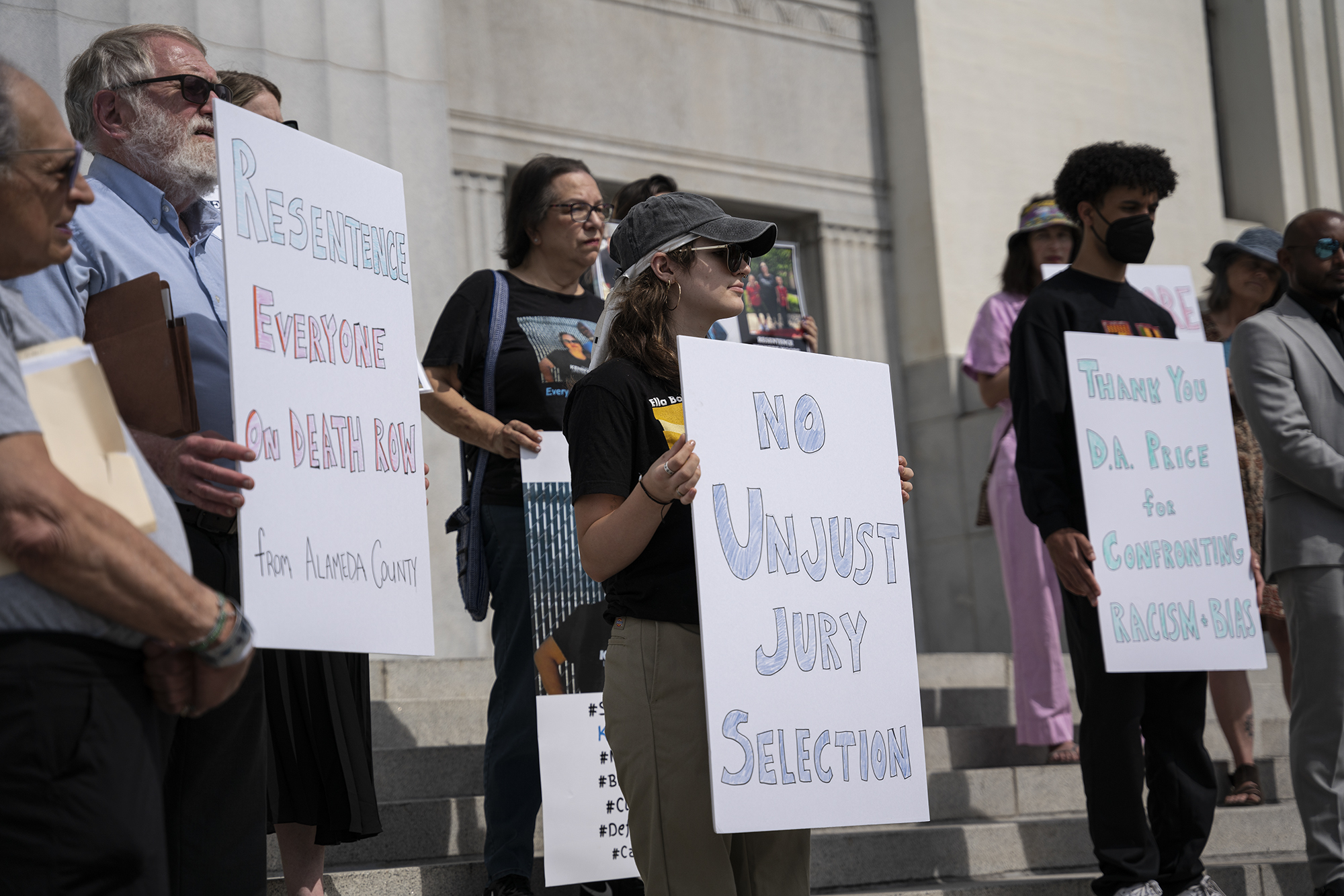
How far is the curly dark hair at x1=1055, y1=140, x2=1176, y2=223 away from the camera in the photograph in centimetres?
432

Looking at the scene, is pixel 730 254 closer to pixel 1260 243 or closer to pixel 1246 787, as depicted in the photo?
pixel 1260 243

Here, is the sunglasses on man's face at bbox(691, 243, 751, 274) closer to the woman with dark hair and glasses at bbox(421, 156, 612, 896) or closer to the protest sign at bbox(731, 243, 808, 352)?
the woman with dark hair and glasses at bbox(421, 156, 612, 896)

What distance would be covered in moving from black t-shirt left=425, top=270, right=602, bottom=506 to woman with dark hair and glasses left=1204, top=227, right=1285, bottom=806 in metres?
2.80

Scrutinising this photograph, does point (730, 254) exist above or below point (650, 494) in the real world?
above

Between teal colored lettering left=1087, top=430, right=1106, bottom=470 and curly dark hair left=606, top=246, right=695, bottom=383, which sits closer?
curly dark hair left=606, top=246, right=695, bottom=383

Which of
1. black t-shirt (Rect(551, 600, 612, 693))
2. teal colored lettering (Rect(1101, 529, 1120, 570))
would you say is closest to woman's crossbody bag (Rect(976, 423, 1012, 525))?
teal colored lettering (Rect(1101, 529, 1120, 570))

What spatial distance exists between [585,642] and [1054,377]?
5.21 feet

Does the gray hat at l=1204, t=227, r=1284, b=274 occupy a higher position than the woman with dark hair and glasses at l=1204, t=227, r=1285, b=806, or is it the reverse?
the gray hat at l=1204, t=227, r=1284, b=274

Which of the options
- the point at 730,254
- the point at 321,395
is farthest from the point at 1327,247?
the point at 321,395

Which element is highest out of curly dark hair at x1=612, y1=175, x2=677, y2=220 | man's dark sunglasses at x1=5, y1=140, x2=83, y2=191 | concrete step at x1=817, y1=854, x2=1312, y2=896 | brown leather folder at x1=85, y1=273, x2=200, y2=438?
curly dark hair at x1=612, y1=175, x2=677, y2=220

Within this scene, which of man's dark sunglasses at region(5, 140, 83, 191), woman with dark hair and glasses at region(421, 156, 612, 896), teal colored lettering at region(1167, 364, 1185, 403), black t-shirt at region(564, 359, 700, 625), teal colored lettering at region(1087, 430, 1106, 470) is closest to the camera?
man's dark sunglasses at region(5, 140, 83, 191)

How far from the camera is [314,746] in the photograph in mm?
3053

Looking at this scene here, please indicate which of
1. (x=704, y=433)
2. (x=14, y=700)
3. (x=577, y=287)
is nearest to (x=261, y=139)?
(x=704, y=433)

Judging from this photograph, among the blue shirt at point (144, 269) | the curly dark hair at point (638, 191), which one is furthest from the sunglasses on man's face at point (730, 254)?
the curly dark hair at point (638, 191)
